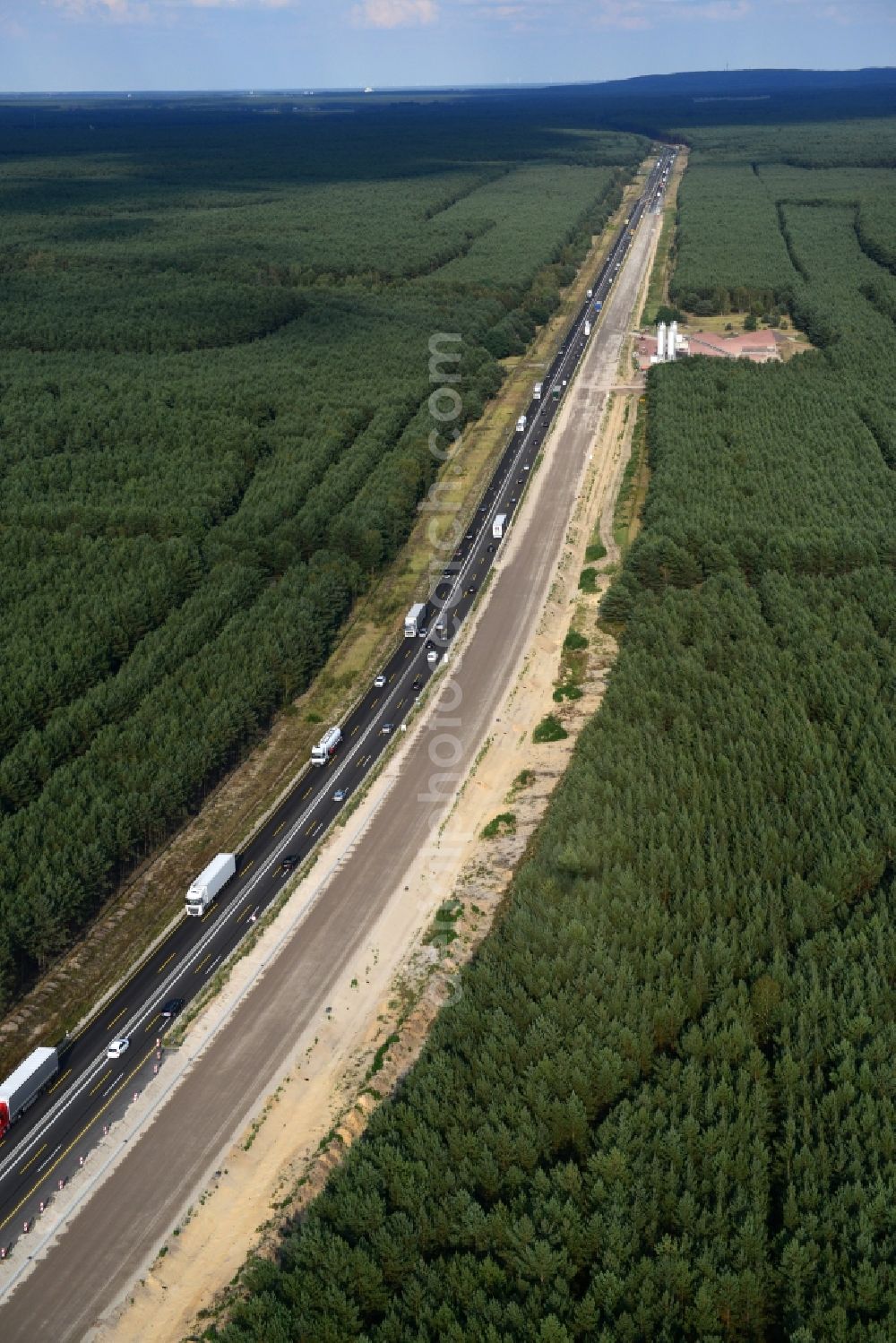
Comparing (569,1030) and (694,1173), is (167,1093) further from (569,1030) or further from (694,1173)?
(694,1173)

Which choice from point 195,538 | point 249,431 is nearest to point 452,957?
point 195,538

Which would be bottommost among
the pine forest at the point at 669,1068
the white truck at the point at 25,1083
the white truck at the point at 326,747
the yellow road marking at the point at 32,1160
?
the yellow road marking at the point at 32,1160

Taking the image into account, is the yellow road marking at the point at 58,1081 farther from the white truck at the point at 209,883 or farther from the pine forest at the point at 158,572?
the white truck at the point at 209,883

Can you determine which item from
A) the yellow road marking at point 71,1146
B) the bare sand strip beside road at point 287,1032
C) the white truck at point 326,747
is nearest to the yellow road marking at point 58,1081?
the yellow road marking at point 71,1146

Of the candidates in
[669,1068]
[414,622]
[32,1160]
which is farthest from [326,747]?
[669,1068]

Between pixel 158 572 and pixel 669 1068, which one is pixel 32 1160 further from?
pixel 158 572

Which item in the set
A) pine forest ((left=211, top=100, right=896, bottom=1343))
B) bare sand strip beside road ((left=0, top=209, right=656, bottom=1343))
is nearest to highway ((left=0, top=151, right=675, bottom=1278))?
bare sand strip beside road ((left=0, top=209, right=656, bottom=1343))
